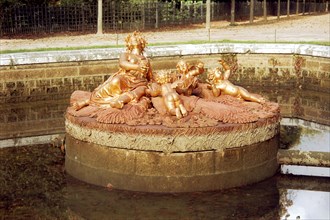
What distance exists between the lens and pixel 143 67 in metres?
11.5

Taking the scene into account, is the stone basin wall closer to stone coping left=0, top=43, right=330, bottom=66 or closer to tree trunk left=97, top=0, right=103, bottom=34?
stone coping left=0, top=43, right=330, bottom=66

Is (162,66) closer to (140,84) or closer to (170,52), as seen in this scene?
(170,52)

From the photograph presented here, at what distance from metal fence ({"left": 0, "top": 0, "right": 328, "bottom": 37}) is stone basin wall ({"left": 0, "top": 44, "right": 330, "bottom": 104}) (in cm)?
610

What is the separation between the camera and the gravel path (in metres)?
22.7

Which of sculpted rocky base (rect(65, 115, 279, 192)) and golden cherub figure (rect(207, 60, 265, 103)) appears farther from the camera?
golden cherub figure (rect(207, 60, 265, 103))

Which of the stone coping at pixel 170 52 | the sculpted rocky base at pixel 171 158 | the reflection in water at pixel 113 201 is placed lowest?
the reflection in water at pixel 113 201

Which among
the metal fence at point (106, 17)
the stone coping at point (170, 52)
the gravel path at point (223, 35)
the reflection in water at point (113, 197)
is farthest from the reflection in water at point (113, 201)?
the metal fence at point (106, 17)

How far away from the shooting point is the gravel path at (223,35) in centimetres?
2270

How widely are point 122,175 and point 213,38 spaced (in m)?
14.4

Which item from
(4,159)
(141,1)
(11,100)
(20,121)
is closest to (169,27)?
(141,1)

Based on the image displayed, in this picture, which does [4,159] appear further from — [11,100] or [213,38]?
[213,38]

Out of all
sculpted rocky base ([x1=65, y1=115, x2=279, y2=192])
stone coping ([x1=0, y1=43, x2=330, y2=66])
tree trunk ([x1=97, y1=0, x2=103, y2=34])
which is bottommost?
sculpted rocky base ([x1=65, y1=115, x2=279, y2=192])

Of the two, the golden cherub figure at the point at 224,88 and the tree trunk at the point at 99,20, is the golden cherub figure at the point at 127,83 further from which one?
the tree trunk at the point at 99,20

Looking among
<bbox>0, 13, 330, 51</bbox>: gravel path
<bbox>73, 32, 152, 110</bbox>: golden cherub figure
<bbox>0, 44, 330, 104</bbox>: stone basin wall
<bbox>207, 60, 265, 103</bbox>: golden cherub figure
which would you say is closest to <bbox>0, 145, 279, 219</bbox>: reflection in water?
<bbox>73, 32, 152, 110</bbox>: golden cherub figure
